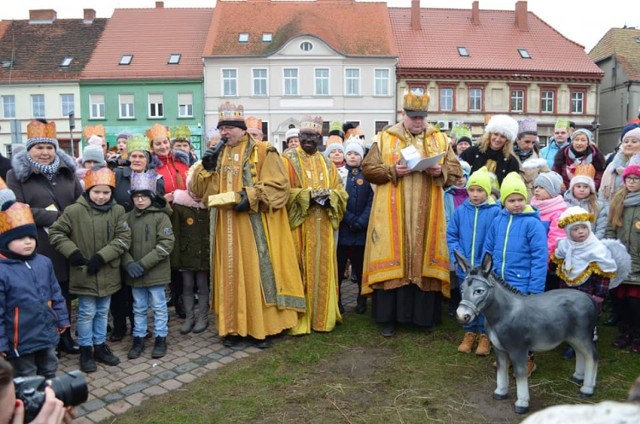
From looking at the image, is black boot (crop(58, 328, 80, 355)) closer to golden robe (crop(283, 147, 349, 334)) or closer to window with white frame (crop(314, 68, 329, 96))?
golden robe (crop(283, 147, 349, 334))

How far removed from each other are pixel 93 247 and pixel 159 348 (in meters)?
1.13

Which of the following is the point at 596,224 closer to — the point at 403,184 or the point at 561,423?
the point at 403,184

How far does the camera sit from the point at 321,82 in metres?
32.8

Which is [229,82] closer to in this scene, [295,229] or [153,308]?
[295,229]

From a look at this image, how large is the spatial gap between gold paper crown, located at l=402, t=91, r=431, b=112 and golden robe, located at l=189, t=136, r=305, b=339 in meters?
1.39

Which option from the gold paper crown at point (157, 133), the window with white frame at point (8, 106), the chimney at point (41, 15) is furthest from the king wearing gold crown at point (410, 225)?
the chimney at point (41, 15)

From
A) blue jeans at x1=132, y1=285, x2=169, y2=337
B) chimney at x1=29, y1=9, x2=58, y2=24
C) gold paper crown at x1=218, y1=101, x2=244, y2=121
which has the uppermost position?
chimney at x1=29, y1=9, x2=58, y2=24

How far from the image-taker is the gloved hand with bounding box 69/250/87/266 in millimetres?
4582

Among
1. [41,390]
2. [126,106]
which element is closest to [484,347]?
[41,390]

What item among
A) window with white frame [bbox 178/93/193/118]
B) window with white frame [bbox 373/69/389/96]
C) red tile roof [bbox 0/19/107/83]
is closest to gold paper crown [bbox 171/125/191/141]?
window with white frame [bbox 373/69/389/96]

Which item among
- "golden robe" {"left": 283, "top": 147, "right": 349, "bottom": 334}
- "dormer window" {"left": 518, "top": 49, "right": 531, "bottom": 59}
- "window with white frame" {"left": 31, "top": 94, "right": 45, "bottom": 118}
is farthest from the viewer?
Answer: "dormer window" {"left": 518, "top": 49, "right": 531, "bottom": 59}

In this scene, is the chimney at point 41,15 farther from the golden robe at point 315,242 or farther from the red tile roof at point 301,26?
the golden robe at point 315,242

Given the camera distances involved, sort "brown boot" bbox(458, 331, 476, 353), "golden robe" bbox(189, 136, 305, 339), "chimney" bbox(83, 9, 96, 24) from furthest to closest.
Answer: "chimney" bbox(83, 9, 96, 24) < "golden robe" bbox(189, 136, 305, 339) < "brown boot" bbox(458, 331, 476, 353)

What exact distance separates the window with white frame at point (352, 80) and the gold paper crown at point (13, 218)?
98.5ft
